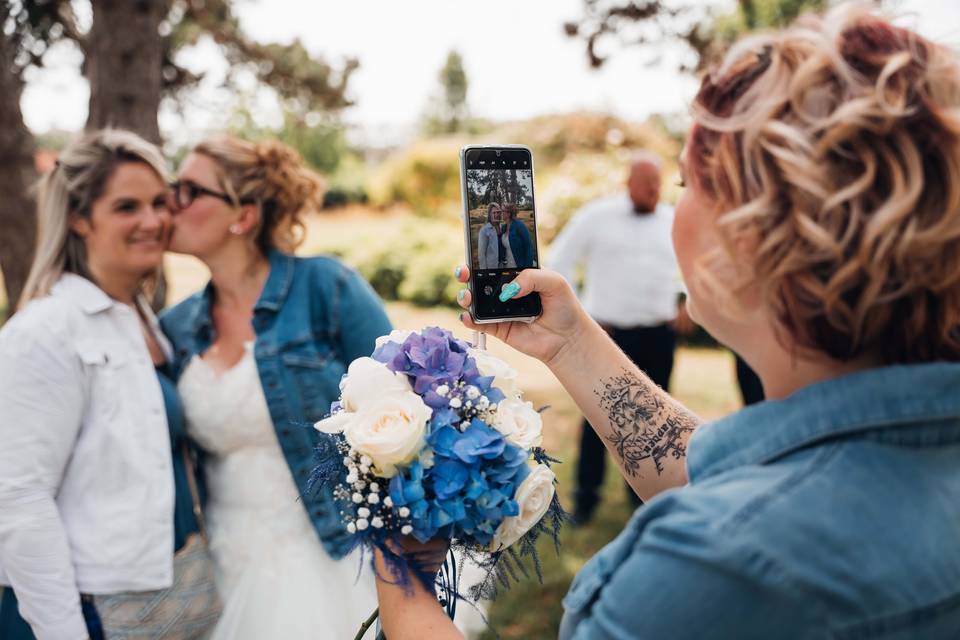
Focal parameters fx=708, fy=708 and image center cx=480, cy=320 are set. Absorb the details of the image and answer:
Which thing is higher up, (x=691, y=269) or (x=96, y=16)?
(x=96, y=16)

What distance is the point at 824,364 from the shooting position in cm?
100

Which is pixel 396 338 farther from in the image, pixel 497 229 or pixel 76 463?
pixel 76 463

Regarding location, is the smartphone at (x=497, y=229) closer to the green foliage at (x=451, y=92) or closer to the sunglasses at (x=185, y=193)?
the sunglasses at (x=185, y=193)

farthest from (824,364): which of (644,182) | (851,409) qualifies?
(644,182)

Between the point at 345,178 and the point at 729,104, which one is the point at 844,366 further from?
the point at 345,178

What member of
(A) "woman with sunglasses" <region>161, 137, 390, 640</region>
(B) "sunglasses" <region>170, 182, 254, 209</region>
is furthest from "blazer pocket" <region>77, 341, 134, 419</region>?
(B) "sunglasses" <region>170, 182, 254, 209</region>

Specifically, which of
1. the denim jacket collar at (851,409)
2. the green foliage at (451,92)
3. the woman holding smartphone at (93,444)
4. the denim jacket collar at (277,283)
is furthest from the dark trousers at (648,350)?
the green foliage at (451,92)

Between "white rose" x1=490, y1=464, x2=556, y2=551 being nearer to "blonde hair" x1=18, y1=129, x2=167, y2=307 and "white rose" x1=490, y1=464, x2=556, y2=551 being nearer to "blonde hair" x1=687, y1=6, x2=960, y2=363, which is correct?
"blonde hair" x1=687, y1=6, x2=960, y2=363

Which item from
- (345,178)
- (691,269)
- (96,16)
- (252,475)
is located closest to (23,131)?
(96,16)

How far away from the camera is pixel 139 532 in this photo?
224 cm

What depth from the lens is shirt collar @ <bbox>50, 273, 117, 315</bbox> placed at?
2.41 meters

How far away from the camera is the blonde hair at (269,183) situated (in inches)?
116

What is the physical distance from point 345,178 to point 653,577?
29.9 meters

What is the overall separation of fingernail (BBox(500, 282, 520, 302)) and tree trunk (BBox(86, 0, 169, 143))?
3.08 meters
